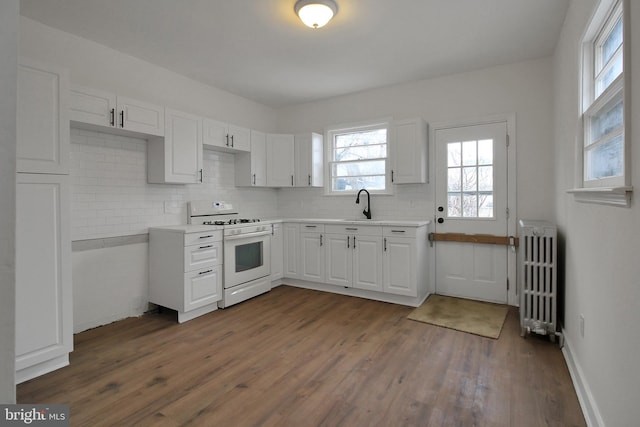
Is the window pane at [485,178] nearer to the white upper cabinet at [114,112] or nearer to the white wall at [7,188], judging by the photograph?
the white upper cabinet at [114,112]

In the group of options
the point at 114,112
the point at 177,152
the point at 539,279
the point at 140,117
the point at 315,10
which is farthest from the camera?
the point at 177,152

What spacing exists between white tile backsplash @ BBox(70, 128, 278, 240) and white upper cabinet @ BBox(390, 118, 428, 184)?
2.48 metres

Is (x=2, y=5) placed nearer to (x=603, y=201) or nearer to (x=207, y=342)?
(x=603, y=201)

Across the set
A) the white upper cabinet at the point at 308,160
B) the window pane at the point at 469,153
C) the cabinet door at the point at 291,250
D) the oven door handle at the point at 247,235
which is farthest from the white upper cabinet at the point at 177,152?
the window pane at the point at 469,153

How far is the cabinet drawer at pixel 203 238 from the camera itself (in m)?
3.41

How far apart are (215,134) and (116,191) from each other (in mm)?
1305

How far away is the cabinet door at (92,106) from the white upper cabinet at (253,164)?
1.81 metres

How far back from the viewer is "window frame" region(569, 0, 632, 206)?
4.44ft

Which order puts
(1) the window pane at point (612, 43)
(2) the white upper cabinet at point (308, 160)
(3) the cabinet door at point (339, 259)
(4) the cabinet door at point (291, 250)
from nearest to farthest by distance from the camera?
(1) the window pane at point (612, 43), (3) the cabinet door at point (339, 259), (4) the cabinet door at point (291, 250), (2) the white upper cabinet at point (308, 160)

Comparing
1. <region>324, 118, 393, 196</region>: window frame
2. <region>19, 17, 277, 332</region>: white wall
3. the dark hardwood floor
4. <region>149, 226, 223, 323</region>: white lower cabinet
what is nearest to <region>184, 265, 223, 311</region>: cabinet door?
<region>149, 226, 223, 323</region>: white lower cabinet

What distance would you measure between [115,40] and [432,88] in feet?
11.8

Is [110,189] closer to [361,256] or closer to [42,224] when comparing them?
[42,224]

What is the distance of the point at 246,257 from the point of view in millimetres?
4164

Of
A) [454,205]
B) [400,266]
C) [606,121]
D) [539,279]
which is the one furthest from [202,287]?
[606,121]
